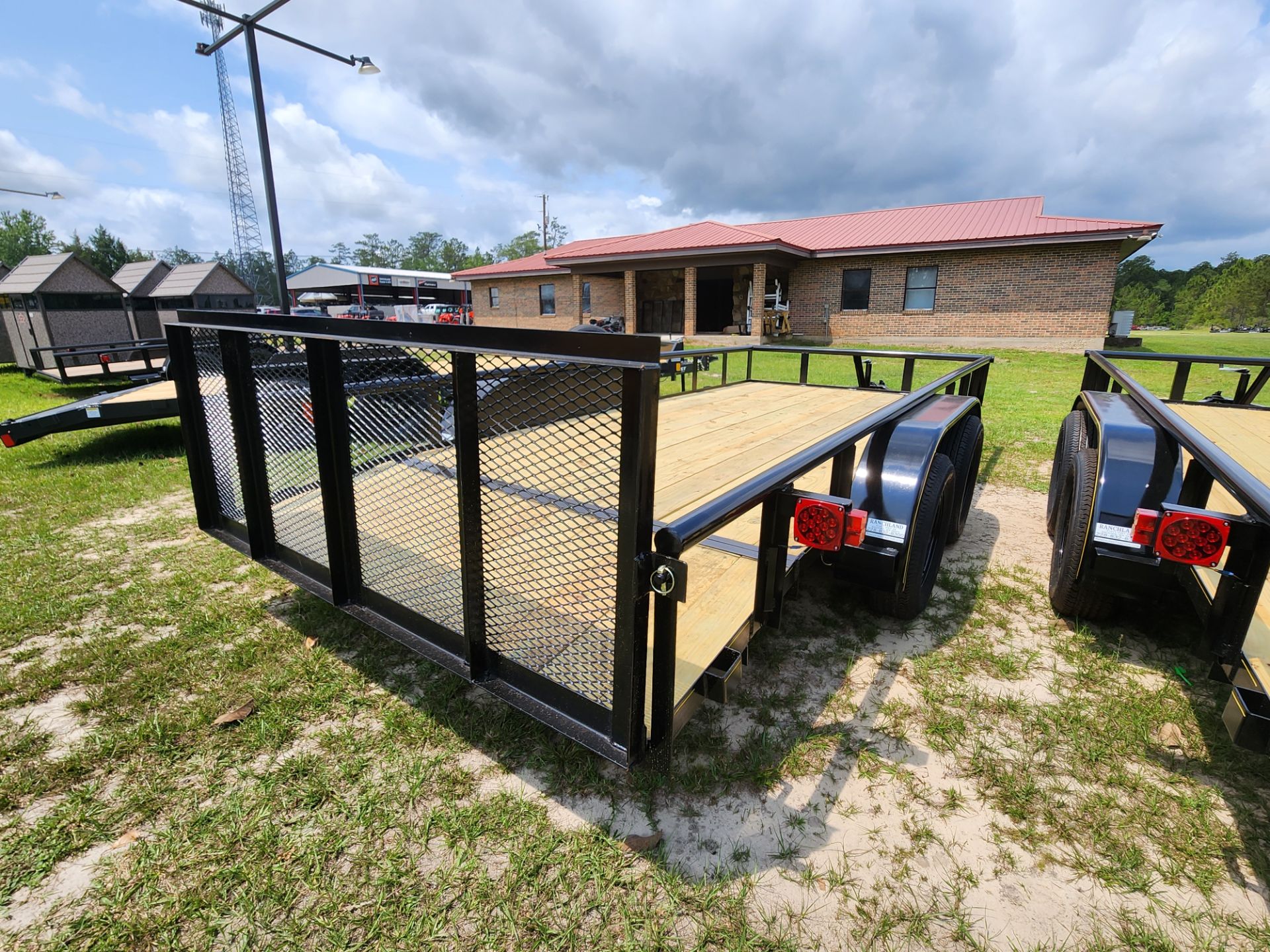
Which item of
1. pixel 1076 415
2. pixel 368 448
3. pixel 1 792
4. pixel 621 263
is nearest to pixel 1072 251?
pixel 621 263

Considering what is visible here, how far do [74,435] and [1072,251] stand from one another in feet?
76.2

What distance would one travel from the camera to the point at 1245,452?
3395 millimetres

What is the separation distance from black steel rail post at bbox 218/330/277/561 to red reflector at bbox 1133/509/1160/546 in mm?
3541

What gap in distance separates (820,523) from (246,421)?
8.01 ft

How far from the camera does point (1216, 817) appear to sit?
199 cm

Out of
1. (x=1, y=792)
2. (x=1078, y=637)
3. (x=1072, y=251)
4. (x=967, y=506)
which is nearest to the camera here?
(x=1, y=792)

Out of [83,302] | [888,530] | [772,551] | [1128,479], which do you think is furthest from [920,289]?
[83,302]

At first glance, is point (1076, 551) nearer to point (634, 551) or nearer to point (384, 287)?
point (634, 551)

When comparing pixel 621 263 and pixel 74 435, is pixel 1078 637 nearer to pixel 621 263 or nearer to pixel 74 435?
pixel 74 435

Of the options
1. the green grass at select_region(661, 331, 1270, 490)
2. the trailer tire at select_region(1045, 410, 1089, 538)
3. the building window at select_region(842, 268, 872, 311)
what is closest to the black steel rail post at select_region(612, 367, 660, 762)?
the trailer tire at select_region(1045, 410, 1089, 538)

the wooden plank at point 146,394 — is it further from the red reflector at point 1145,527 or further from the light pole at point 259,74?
the red reflector at point 1145,527

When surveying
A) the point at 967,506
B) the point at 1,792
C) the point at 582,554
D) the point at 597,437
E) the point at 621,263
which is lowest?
the point at 1,792

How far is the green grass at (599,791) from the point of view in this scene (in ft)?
5.48

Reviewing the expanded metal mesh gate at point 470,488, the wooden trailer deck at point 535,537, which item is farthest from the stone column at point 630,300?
the expanded metal mesh gate at point 470,488
